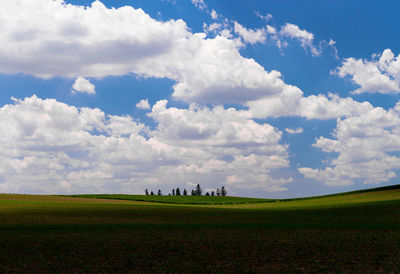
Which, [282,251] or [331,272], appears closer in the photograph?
[331,272]

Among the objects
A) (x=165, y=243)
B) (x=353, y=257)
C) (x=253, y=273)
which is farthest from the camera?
(x=165, y=243)

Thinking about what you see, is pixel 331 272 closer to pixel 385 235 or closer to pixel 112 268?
pixel 112 268

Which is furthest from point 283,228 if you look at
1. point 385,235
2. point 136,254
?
point 136,254

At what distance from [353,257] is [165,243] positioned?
1077cm

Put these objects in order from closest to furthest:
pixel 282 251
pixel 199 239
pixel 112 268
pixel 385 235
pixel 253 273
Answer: pixel 253 273
pixel 112 268
pixel 282 251
pixel 199 239
pixel 385 235

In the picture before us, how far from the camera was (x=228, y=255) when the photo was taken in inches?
862

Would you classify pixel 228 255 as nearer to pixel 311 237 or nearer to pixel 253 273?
pixel 253 273

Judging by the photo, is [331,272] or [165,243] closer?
[331,272]

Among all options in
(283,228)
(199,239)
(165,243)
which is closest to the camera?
(165,243)

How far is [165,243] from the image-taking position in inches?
1034

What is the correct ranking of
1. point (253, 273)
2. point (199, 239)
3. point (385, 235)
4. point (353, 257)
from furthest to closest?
point (385, 235) → point (199, 239) → point (353, 257) → point (253, 273)

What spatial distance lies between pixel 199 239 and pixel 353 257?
33.4ft

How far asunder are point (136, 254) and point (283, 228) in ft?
54.3

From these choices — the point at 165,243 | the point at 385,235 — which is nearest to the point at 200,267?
the point at 165,243
